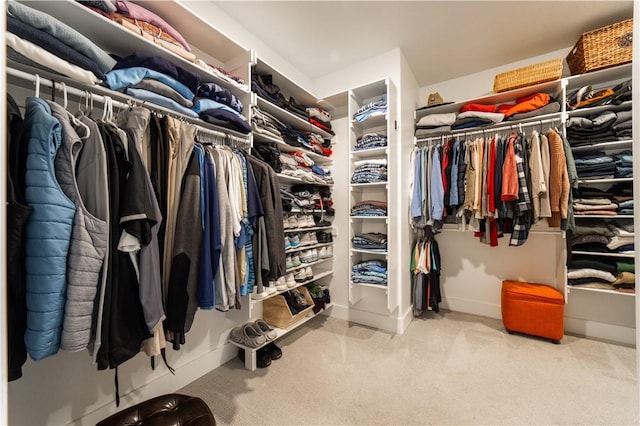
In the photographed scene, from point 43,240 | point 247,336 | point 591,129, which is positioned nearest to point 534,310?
point 591,129

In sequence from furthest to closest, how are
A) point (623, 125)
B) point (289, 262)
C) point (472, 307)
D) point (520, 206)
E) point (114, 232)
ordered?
1. point (472, 307)
2. point (289, 262)
3. point (520, 206)
4. point (623, 125)
5. point (114, 232)

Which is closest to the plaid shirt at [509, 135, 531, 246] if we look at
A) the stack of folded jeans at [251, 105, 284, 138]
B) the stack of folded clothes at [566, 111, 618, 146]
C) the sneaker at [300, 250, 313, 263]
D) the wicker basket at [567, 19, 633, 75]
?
the stack of folded clothes at [566, 111, 618, 146]

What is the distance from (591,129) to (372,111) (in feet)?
6.05

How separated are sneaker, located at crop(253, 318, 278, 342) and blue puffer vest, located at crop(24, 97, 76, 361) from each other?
4.24 feet

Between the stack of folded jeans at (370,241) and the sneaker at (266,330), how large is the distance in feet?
3.56

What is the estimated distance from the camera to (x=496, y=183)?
7.16 ft

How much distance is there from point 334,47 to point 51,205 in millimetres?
2434

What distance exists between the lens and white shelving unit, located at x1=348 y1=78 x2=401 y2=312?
2234 millimetres

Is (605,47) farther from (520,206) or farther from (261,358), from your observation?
(261,358)

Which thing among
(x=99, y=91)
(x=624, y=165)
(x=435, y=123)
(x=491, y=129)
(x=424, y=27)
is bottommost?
(x=624, y=165)

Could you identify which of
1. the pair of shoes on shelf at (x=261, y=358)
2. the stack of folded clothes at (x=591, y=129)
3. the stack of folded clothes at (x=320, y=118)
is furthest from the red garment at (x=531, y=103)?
the pair of shoes on shelf at (x=261, y=358)

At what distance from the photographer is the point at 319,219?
264cm

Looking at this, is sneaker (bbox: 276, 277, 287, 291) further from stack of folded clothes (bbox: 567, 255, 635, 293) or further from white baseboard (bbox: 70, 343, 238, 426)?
stack of folded clothes (bbox: 567, 255, 635, 293)

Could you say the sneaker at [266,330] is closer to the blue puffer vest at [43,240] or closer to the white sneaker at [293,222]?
the white sneaker at [293,222]
